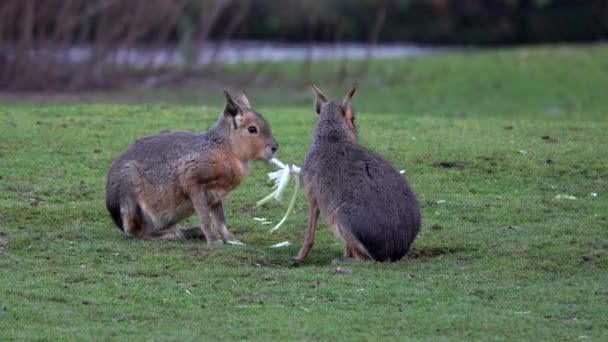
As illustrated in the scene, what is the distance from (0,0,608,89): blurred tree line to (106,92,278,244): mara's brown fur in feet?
34.9

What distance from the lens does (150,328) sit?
18.4ft

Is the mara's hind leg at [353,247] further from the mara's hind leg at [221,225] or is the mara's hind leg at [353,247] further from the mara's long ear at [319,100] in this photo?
the mara's long ear at [319,100]

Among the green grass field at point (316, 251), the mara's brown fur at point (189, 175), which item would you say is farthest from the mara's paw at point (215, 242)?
the green grass field at point (316, 251)

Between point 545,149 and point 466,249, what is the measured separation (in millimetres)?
3277

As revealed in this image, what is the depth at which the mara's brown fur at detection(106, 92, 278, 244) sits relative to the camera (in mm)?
7766

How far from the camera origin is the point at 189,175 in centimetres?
773

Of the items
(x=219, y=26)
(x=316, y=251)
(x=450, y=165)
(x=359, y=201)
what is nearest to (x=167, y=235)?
(x=316, y=251)

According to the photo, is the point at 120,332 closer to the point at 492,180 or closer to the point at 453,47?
the point at 492,180

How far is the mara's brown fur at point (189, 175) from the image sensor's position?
777 cm

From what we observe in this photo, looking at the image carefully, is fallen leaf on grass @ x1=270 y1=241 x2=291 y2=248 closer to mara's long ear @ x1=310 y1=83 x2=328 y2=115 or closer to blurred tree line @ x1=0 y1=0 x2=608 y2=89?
mara's long ear @ x1=310 y1=83 x2=328 y2=115

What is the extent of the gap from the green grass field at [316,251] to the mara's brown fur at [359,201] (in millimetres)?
169

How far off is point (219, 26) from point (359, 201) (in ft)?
69.0

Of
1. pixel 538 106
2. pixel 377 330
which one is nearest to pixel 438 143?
pixel 377 330

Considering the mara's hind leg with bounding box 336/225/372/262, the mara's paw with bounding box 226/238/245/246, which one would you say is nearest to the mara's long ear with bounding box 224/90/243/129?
the mara's paw with bounding box 226/238/245/246
